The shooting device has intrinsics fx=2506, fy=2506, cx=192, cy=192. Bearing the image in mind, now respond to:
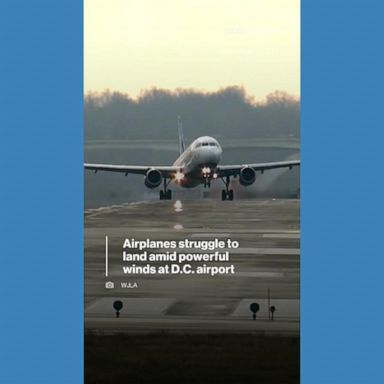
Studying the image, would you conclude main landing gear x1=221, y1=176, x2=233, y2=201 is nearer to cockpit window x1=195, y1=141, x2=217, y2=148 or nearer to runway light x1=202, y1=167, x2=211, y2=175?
runway light x1=202, y1=167, x2=211, y2=175

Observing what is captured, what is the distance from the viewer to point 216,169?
34812 millimetres

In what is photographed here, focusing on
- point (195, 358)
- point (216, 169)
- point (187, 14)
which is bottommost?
point (195, 358)

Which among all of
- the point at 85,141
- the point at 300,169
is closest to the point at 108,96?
the point at 85,141

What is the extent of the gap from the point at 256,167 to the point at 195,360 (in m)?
2.81

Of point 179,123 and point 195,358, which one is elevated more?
point 179,123

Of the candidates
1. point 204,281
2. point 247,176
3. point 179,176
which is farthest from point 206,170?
point 204,281

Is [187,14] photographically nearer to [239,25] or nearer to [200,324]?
[239,25]

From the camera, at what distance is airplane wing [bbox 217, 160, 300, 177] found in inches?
1342

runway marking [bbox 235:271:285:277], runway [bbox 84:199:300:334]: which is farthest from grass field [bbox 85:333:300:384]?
runway marking [bbox 235:271:285:277]

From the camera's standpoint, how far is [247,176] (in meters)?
34.6

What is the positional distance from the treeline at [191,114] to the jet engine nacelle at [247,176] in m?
0.50

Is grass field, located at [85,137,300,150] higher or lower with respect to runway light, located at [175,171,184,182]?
higher

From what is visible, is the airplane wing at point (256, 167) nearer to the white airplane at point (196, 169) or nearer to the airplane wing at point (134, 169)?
the white airplane at point (196, 169)

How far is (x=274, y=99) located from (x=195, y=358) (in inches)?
144
